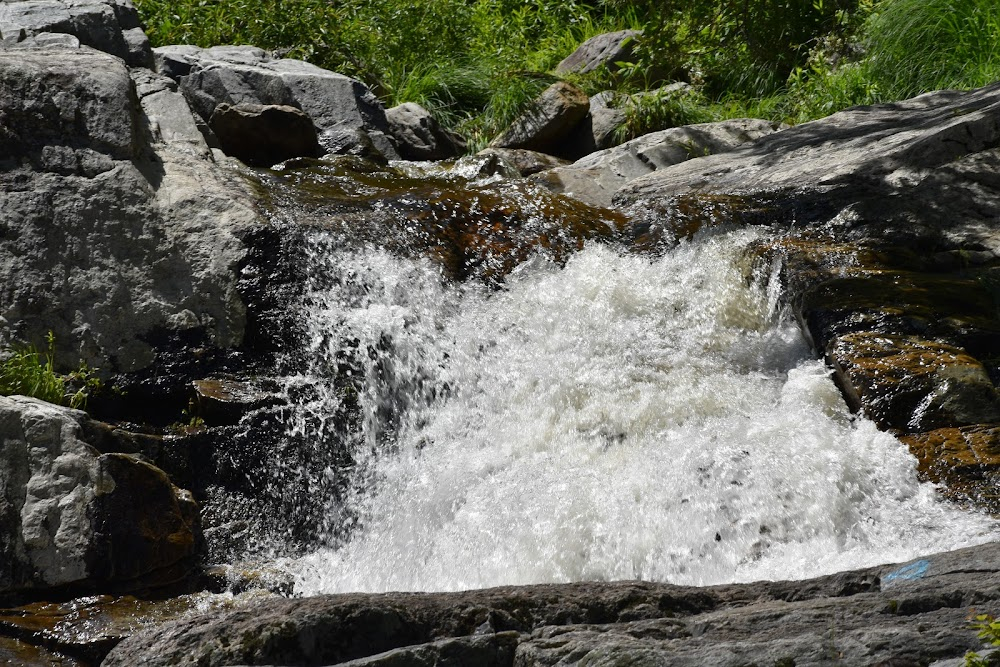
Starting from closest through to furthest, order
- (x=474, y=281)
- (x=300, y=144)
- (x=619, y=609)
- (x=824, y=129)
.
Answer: (x=619, y=609)
(x=474, y=281)
(x=824, y=129)
(x=300, y=144)

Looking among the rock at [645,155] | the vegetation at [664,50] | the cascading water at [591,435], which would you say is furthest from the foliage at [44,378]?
the vegetation at [664,50]

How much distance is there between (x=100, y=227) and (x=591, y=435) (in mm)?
3210

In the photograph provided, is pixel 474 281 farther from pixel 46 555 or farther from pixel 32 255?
pixel 46 555

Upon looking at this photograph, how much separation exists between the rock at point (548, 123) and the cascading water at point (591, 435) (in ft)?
11.7

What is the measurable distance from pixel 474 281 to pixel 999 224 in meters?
3.35

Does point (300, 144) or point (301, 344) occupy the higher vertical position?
point (300, 144)

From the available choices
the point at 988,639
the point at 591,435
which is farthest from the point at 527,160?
the point at 988,639

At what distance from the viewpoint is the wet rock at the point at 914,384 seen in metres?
4.96

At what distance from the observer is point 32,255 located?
233 inches

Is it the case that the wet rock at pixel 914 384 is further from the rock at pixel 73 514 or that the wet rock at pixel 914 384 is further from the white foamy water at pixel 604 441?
the rock at pixel 73 514

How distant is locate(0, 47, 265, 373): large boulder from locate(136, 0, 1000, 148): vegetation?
4.67 metres

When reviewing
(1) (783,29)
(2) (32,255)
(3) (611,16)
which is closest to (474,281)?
(2) (32,255)

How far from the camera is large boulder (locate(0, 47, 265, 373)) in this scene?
584cm

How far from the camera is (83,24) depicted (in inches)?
335
